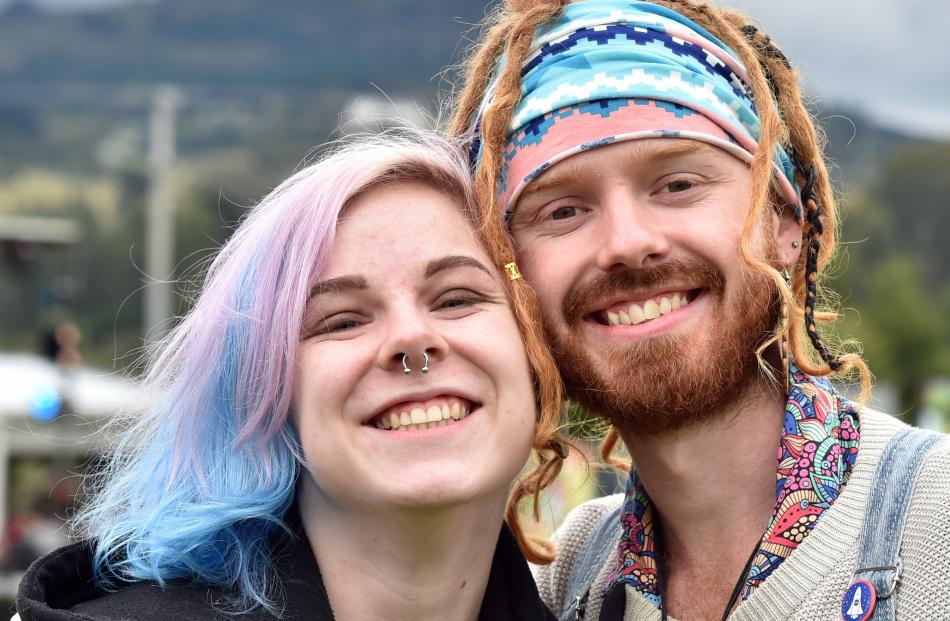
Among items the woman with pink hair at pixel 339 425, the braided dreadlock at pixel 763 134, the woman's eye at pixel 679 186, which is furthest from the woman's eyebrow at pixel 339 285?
the woman's eye at pixel 679 186

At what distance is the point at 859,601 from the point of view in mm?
2299

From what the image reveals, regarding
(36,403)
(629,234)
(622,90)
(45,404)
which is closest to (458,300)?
(629,234)

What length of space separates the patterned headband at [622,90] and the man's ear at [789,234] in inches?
2.3

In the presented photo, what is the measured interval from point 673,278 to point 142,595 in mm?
1404

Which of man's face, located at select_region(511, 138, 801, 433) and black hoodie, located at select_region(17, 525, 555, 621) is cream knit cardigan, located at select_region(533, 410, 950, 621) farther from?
black hoodie, located at select_region(17, 525, 555, 621)

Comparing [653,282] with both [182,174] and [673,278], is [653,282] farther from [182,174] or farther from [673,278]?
[182,174]

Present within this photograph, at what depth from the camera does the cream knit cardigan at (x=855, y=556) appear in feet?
7.33

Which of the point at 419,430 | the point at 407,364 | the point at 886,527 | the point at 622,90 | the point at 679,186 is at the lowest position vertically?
the point at 886,527

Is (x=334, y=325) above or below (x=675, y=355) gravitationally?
above

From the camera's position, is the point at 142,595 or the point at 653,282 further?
the point at 653,282

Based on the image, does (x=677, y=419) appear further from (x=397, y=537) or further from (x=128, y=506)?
(x=128, y=506)

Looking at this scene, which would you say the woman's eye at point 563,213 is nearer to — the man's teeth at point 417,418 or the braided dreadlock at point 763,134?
the braided dreadlock at point 763,134

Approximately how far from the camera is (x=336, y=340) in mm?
2543

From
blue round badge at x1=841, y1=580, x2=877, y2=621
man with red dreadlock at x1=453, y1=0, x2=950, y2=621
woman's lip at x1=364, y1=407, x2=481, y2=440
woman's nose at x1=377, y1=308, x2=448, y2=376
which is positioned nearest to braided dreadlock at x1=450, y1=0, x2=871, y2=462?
man with red dreadlock at x1=453, y1=0, x2=950, y2=621
